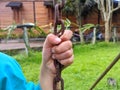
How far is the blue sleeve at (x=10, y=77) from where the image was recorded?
110 cm

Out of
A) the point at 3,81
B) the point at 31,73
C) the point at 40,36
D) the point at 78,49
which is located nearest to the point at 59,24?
the point at 3,81

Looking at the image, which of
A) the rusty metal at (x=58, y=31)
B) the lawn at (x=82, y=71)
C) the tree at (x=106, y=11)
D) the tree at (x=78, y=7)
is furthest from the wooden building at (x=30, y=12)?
the rusty metal at (x=58, y=31)

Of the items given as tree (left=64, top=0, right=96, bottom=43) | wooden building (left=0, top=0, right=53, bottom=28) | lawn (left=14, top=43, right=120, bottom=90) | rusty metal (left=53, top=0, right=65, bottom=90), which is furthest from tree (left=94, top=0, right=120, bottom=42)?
rusty metal (left=53, top=0, right=65, bottom=90)

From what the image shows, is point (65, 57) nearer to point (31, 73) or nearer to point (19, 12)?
point (31, 73)

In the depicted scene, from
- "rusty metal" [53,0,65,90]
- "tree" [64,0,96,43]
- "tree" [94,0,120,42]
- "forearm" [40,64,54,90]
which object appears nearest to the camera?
"rusty metal" [53,0,65,90]

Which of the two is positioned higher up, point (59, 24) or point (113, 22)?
point (59, 24)

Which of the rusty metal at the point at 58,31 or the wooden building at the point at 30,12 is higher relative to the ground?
the rusty metal at the point at 58,31

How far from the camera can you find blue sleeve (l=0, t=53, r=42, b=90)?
3.60ft

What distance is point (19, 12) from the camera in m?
13.3

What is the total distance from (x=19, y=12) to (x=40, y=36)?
1524 millimetres

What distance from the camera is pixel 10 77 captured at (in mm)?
1117

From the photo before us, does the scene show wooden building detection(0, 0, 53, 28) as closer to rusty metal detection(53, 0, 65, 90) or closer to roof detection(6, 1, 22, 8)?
roof detection(6, 1, 22, 8)

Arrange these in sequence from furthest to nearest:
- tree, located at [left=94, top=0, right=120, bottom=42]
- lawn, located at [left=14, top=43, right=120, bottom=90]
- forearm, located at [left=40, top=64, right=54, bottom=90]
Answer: tree, located at [left=94, top=0, right=120, bottom=42] < lawn, located at [left=14, top=43, right=120, bottom=90] < forearm, located at [left=40, top=64, right=54, bottom=90]

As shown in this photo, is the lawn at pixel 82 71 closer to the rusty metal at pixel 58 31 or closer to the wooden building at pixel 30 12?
the rusty metal at pixel 58 31
